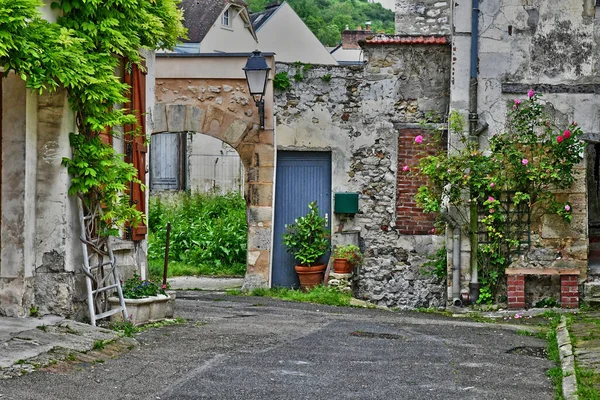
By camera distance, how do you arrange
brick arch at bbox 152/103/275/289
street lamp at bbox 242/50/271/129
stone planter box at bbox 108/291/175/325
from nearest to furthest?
stone planter box at bbox 108/291/175/325, street lamp at bbox 242/50/271/129, brick arch at bbox 152/103/275/289

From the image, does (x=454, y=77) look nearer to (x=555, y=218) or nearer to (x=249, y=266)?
(x=555, y=218)

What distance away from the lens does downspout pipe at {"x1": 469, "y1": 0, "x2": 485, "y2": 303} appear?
12.8 m

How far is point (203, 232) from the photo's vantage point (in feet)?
63.4

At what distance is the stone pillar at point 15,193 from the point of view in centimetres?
827

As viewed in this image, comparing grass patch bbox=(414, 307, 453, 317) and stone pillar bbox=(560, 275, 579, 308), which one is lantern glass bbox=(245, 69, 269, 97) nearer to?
grass patch bbox=(414, 307, 453, 317)

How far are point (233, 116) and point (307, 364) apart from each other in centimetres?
729

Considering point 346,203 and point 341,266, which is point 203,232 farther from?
point 341,266

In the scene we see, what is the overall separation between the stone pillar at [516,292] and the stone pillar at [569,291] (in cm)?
50

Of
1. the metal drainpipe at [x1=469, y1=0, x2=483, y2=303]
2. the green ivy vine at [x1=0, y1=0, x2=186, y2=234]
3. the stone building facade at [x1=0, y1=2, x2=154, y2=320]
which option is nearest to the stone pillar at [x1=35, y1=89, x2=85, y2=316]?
the stone building facade at [x1=0, y1=2, x2=154, y2=320]

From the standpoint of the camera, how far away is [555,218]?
1259 cm

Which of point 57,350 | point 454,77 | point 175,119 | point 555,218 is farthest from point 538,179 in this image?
point 57,350

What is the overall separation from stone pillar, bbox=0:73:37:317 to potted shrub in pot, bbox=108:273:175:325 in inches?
44.5

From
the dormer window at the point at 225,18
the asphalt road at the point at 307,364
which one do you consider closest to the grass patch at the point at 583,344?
the asphalt road at the point at 307,364

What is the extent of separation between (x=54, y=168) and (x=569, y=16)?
24.2ft
